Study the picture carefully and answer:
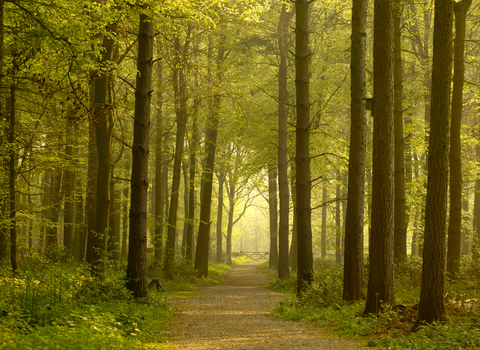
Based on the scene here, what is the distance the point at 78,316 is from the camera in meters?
5.70

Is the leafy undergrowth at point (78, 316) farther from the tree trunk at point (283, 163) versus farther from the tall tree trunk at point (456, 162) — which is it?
the tree trunk at point (283, 163)

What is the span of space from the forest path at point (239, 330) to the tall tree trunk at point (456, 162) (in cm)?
526

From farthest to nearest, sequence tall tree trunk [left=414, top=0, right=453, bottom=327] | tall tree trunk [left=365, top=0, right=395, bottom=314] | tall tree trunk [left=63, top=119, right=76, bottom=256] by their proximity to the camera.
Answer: tall tree trunk [left=63, top=119, right=76, bottom=256], tall tree trunk [left=365, top=0, right=395, bottom=314], tall tree trunk [left=414, top=0, right=453, bottom=327]

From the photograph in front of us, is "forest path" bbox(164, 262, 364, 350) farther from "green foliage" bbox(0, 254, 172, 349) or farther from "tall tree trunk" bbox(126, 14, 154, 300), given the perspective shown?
"tall tree trunk" bbox(126, 14, 154, 300)

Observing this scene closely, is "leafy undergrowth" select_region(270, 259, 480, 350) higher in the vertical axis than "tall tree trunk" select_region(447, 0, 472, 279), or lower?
lower

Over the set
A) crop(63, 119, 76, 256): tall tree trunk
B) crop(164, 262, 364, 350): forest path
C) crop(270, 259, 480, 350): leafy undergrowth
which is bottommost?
crop(164, 262, 364, 350): forest path

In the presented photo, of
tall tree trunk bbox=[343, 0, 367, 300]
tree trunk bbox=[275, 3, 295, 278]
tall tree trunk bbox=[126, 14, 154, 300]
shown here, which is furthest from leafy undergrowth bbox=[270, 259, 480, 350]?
tree trunk bbox=[275, 3, 295, 278]

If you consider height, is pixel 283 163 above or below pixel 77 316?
above

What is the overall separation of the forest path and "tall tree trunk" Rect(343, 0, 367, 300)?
5.61 feet

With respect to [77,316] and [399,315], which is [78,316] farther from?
[399,315]

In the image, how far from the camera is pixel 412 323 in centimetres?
670

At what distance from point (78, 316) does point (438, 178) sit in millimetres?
5975

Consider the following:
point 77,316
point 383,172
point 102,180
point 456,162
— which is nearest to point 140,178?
point 102,180

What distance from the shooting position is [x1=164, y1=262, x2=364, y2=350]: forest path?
19.6 feet
